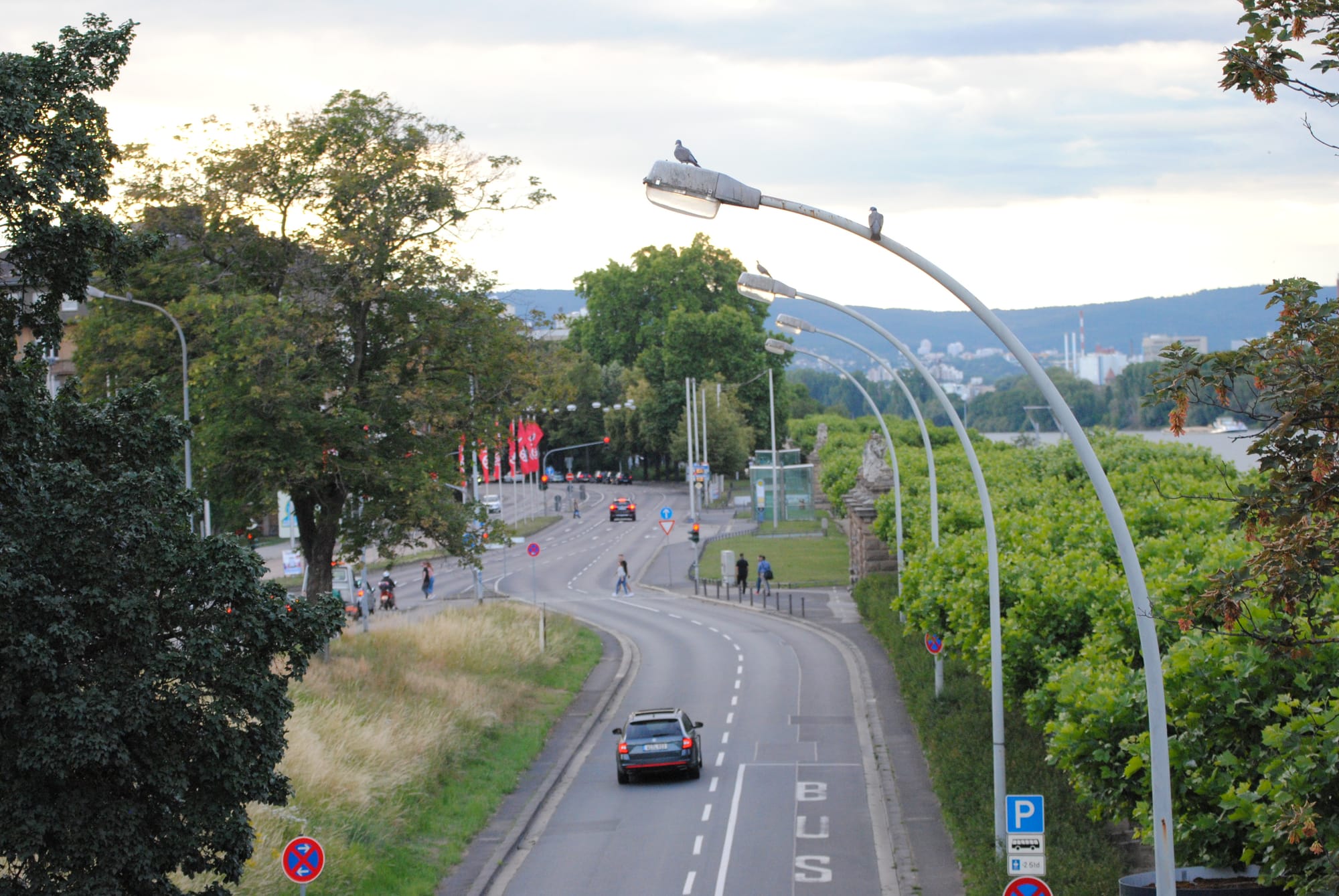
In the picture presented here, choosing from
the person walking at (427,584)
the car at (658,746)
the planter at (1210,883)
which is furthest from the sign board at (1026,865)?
the person walking at (427,584)

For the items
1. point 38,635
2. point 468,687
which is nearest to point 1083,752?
point 38,635

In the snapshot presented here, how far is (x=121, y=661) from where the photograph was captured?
1088 cm

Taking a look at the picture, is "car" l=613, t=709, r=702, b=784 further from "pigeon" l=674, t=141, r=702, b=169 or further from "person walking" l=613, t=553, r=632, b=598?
"person walking" l=613, t=553, r=632, b=598

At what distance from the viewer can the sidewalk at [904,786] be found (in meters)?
17.3

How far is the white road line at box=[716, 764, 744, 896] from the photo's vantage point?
17.5 meters

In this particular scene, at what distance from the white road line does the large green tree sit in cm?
7247

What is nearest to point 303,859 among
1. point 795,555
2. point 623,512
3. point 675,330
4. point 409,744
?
point 409,744

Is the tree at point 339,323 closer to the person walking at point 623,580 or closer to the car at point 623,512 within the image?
the person walking at point 623,580

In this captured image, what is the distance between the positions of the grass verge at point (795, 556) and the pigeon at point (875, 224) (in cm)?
4387

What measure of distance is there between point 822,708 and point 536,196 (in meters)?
14.0

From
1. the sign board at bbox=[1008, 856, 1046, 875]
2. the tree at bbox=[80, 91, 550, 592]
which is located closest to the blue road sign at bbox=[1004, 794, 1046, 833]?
the sign board at bbox=[1008, 856, 1046, 875]

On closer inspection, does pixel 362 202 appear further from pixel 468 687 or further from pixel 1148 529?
pixel 1148 529

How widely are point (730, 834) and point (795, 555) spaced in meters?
42.8

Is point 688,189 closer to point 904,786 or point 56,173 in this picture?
point 56,173
